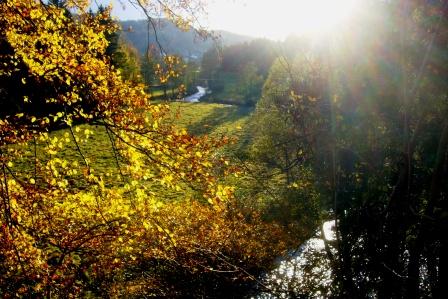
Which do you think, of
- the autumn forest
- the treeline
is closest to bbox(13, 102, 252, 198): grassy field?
the autumn forest

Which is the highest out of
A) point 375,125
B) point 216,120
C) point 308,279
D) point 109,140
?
point 375,125

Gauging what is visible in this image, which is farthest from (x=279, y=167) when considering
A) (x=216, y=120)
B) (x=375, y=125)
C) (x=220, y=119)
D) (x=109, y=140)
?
(x=220, y=119)

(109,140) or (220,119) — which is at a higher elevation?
(220,119)

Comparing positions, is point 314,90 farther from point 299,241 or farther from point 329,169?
point 299,241

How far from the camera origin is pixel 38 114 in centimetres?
2980

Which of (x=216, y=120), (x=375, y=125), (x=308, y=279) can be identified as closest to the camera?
(x=375, y=125)

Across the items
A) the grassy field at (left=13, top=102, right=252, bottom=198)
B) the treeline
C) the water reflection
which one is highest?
the treeline

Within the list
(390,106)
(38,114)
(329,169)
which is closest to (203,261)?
(329,169)

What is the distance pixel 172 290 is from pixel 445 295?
1034cm

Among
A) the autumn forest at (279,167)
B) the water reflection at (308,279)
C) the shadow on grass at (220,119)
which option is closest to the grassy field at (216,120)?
the shadow on grass at (220,119)

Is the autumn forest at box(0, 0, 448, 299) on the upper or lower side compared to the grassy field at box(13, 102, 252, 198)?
upper

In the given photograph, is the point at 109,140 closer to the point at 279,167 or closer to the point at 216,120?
the point at 216,120

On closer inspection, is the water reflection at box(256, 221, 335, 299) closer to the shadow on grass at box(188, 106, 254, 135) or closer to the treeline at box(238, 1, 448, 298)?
the treeline at box(238, 1, 448, 298)

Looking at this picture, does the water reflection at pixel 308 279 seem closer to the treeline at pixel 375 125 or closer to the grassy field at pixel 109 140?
the treeline at pixel 375 125
